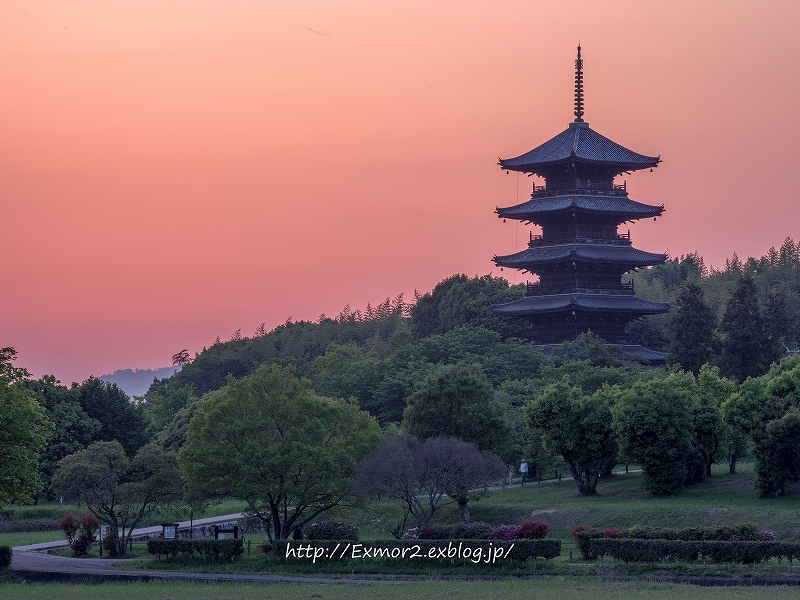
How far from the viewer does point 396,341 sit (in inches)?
4781

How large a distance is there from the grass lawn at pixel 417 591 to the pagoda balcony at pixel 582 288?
199 feet

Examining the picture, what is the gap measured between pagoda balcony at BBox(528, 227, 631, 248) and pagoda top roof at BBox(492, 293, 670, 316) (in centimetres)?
455

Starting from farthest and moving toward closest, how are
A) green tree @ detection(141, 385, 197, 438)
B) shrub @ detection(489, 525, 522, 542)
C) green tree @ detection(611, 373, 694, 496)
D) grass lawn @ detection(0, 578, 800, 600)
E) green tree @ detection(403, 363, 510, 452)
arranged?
green tree @ detection(141, 385, 197, 438)
green tree @ detection(403, 363, 510, 452)
green tree @ detection(611, 373, 694, 496)
shrub @ detection(489, 525, 522, 542)
grass lawn @ detection(0, 578, 800, 600)

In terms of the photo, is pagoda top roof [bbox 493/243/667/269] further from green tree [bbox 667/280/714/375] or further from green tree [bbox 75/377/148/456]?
green tree [bbox 75/377/148/456]

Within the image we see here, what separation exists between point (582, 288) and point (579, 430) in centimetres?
3682

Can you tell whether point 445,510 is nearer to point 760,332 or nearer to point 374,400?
point 374,400

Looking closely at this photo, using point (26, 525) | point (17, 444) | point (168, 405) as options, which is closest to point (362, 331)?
point (168, 405)

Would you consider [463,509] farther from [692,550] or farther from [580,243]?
[580,243]

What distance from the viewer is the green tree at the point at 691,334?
93.8m

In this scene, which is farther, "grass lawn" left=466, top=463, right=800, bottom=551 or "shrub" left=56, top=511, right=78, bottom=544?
"shrub" left=56, top=511, right=78, bottom=544

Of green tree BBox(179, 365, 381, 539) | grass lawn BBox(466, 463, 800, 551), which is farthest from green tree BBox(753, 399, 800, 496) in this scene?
green tree BBox(179, 365, 381, 539)

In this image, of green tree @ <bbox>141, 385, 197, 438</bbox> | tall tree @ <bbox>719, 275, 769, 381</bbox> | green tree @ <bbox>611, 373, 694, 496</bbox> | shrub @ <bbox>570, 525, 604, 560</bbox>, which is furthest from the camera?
green tree @ <bbox>141, 385, 197, 438</bbox>

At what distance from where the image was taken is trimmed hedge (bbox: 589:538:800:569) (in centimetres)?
4447

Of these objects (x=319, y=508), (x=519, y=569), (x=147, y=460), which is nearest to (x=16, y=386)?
(x=147, y=460)
